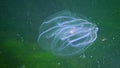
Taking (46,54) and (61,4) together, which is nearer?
(46,54)

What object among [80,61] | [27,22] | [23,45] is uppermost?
[27,22]

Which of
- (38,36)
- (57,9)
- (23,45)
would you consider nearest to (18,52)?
(23,45)

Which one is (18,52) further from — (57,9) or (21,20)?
(57,9)

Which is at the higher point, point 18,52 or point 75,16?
point 75,16

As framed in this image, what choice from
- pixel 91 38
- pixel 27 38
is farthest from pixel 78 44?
pixel 27 38
